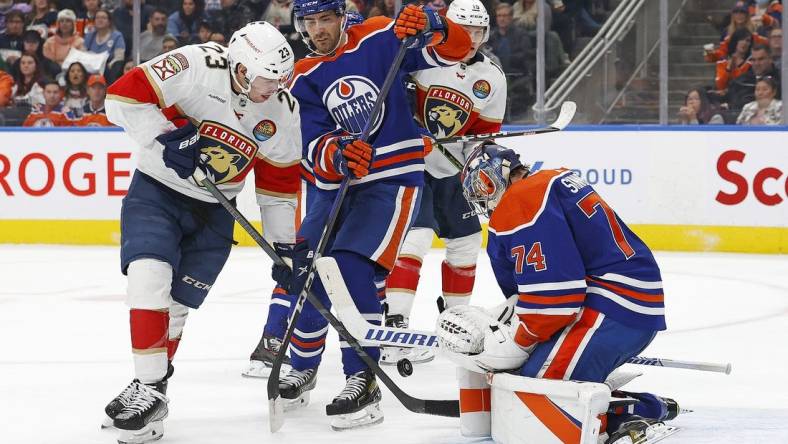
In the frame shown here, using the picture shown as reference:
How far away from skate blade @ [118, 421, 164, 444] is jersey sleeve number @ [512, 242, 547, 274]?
1037 millimetres

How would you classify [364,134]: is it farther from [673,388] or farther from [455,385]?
[673,388]

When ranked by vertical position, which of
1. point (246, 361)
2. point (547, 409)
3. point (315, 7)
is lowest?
point (246, 361)

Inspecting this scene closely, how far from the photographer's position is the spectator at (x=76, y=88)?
8195mm

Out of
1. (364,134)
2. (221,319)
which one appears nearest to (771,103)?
(221,319)

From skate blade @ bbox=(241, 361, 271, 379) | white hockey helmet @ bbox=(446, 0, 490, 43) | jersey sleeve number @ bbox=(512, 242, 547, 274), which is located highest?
white hockey helmet @ bbox=(446, 0, 490, 43)

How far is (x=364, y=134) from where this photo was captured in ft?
11.5

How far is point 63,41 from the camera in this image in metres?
8.49

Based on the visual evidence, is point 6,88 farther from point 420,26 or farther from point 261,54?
point 261,54

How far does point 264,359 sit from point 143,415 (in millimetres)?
1025

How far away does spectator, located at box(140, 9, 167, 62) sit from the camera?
8.23 m

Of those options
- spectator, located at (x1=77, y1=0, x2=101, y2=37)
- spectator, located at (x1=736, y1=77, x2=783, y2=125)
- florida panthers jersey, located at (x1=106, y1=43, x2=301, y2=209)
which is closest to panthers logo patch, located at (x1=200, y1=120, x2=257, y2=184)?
florida panthers jersey, located at (x1=106, y1=43, x2=301, y2=209)

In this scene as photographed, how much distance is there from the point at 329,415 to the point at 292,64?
3.08ft

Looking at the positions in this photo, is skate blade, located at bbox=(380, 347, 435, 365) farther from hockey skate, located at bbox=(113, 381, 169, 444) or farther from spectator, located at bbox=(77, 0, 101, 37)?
spectator, located at bbox=(77, 0, 101, 37)

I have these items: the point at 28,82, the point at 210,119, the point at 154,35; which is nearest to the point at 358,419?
the point at 210,119
